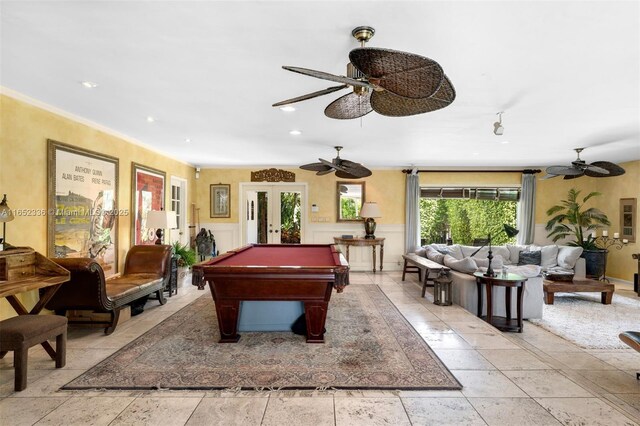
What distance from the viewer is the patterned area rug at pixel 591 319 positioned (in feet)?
12.8

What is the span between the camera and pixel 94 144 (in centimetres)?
451

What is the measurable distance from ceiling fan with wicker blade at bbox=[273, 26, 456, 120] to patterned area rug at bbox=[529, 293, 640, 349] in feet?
11.2

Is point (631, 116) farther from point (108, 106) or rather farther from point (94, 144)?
point (94, 144)

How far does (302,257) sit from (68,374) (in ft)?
7.98

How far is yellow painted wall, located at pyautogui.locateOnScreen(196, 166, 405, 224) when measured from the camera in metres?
8.25

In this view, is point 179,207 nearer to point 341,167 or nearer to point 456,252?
point 341,167

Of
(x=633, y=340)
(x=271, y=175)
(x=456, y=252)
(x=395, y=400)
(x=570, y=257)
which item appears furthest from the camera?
(x=271, y=175)

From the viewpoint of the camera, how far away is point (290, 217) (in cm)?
862

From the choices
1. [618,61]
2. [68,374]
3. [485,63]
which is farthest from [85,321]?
[618,61]

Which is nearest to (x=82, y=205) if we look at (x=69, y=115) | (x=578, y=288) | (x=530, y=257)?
(x=69, y=115)

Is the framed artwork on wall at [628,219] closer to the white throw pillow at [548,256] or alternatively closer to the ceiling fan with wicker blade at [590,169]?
the white throw pillow at [548,256]

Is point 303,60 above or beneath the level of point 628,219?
above

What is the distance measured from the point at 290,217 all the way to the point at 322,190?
1.09 metres

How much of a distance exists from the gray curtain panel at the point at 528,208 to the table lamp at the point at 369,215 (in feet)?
11.3
